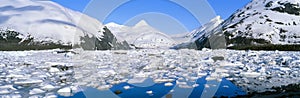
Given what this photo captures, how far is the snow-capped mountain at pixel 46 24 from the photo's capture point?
514ft

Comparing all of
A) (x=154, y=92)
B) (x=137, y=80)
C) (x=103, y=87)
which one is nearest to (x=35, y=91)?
(x=103, y=87)

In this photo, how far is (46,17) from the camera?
176000 millimetres

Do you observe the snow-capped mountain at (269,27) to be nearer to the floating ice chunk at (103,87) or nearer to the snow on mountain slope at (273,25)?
the snow on mountain slope at (273,25)

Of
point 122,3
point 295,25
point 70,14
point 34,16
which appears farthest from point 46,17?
point 122,3

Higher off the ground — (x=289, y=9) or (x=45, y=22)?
(x=289, y=9)

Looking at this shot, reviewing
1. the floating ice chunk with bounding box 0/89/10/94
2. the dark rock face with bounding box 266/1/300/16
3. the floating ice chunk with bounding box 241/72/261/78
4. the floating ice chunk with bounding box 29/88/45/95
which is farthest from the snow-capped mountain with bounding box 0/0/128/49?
the floating ice chunk with bounding box 29/88/45/95

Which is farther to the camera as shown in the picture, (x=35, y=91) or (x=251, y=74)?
(x=251, y=74)

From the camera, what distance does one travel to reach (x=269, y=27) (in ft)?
447

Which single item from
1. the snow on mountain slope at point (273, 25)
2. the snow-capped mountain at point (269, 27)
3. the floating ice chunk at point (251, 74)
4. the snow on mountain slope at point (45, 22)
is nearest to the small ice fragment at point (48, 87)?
the floating ice chunk at point (251, 74)

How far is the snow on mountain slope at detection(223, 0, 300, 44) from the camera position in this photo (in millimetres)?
124800

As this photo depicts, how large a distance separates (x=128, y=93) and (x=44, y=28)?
536 feet

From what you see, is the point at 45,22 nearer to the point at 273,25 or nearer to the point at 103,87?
the point at 273,25

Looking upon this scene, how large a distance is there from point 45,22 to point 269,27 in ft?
373

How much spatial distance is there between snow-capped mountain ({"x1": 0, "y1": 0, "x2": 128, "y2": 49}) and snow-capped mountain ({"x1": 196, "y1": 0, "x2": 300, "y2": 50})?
6689 cm
